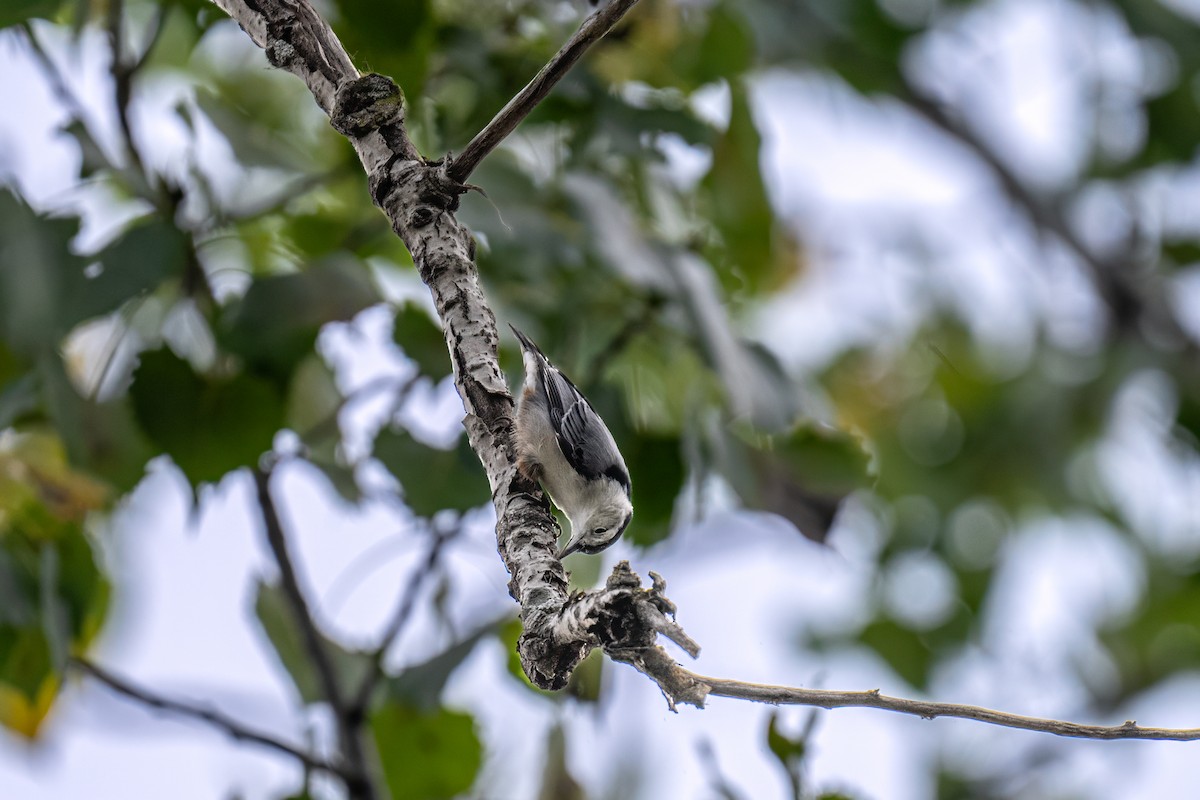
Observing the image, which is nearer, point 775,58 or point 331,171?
point 331,171

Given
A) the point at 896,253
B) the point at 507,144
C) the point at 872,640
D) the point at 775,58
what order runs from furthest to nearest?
1. the point at 896,253
2. the point at 872,640
3. the point at 775,58
4. the point at 507,144

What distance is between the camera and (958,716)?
2.59ft

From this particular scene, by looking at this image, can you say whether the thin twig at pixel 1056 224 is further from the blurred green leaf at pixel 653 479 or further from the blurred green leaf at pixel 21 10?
the blurred green leaf at pixel 21 10

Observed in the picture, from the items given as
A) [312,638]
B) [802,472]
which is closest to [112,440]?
[312,638]

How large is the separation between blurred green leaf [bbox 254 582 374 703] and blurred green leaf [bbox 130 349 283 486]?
404 mm

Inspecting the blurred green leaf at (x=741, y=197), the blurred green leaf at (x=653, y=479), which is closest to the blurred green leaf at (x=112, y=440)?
the blurred green leaf at (x=653, y=479)

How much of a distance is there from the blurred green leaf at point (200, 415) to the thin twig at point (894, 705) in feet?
3.53

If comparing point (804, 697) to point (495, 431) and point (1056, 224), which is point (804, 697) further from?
point (1056, 224)

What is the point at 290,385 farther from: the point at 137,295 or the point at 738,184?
the point at 738,184

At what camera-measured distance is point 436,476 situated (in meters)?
1.68

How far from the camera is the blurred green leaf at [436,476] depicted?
5.45 feet

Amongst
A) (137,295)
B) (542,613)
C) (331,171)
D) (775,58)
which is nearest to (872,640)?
(775,58)

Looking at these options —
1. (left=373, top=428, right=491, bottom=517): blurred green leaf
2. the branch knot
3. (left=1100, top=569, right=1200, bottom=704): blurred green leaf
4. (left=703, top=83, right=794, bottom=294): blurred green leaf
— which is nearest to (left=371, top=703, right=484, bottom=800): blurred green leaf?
(left=373, top=428, right=491, bottom=517): blurred green leaf

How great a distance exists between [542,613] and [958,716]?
12.4 inches
